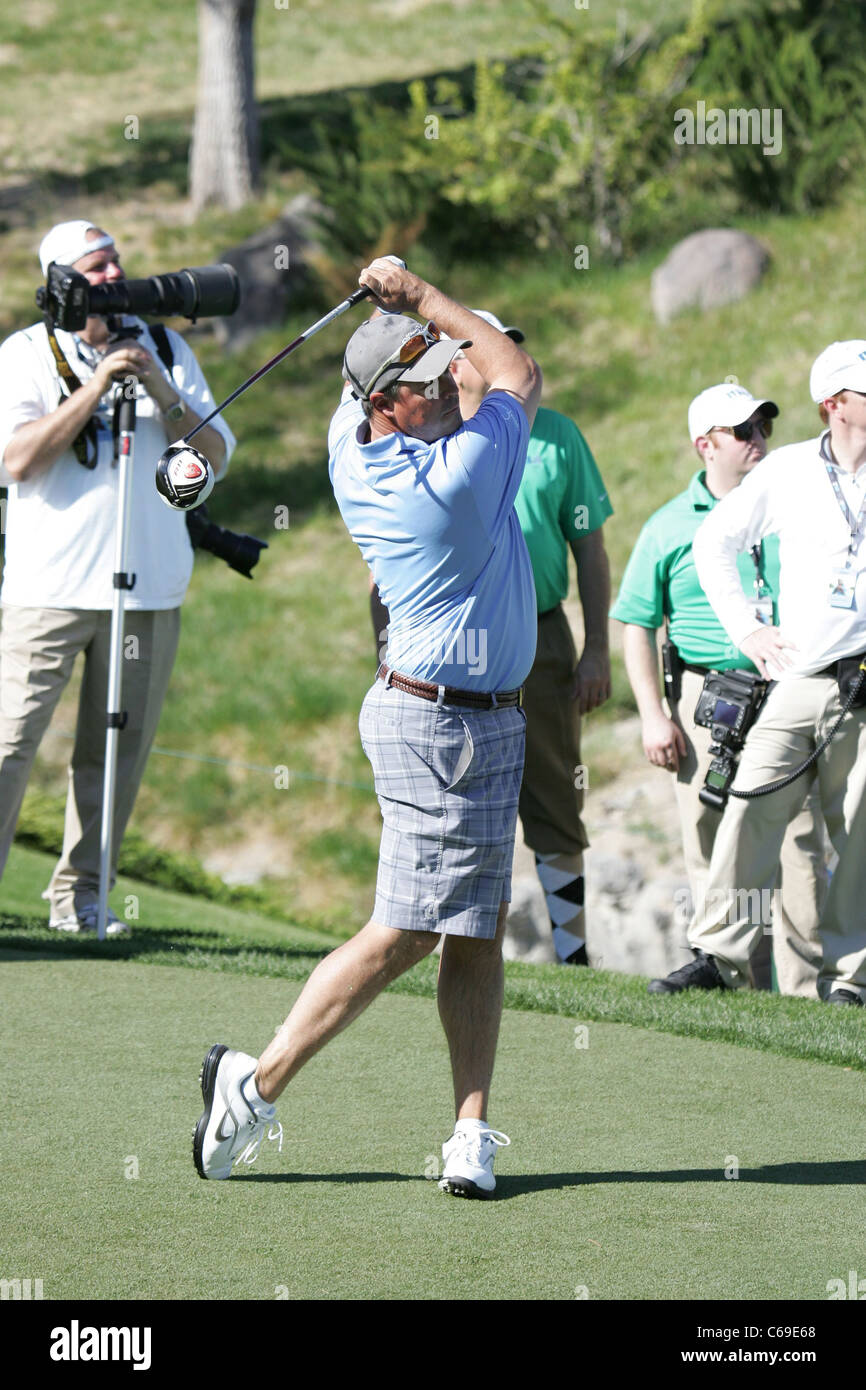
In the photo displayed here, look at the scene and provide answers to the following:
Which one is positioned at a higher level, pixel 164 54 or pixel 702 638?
pixel 164 54

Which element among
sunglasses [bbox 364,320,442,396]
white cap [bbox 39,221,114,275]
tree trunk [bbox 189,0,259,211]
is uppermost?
tree trunk [bbox 189,0,259,211]

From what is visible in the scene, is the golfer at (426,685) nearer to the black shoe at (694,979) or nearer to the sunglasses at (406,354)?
the sunglasses at (406,354)

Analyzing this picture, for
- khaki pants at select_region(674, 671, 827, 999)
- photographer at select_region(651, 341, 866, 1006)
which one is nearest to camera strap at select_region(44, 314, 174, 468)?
photographer at select_region(651, 341, 866, 1006)

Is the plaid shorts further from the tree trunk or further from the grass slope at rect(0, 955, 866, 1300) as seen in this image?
the tree trunk

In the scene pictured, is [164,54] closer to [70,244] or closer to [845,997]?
[70,244]

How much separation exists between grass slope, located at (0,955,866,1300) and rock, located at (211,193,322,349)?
1431 cm

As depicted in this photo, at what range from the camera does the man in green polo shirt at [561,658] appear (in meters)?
6.38

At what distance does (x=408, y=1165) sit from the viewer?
3.89m

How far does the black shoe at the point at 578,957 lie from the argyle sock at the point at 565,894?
0.06 feet

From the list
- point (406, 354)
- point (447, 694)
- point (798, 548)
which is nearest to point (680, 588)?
point (798, 548)

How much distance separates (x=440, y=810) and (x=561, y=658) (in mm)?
2856

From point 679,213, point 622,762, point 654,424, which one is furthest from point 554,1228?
point 679,213

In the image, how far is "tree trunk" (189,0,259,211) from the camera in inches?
794

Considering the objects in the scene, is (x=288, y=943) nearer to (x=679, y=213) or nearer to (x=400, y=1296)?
(x=400, y=1296)
